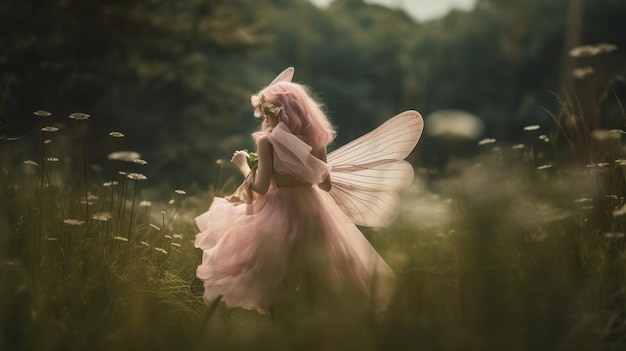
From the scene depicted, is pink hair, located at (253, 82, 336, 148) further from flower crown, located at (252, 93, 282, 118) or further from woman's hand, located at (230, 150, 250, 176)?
woman's hand, located at (230, 150, 250, 176)

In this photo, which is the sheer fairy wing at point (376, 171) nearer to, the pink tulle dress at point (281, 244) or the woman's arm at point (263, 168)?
the pink tulle dress at point (281, 244)

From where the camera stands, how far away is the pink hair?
4082 millimetres

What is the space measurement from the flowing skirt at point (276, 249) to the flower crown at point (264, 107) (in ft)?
1.48

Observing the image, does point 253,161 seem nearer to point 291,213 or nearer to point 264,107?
point 264,107

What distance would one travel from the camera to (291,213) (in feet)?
12.9

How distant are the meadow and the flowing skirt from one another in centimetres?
20

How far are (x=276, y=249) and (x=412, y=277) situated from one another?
1310 millimetres

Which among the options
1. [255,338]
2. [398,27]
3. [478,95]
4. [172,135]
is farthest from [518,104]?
[255,338]

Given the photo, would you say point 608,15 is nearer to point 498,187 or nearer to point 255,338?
point 498,187

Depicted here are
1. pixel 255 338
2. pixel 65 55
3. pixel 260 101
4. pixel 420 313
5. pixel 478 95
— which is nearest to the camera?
pixel 255 338

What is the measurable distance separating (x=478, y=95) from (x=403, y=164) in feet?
107

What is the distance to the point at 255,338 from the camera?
237 centimetres

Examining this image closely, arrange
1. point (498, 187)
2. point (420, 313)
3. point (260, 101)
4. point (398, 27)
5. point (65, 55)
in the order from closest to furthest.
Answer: point (420, 313), point (498, 187), point (260, 101), point (65, 55), point (398, 27)

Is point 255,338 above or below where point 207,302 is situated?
above
